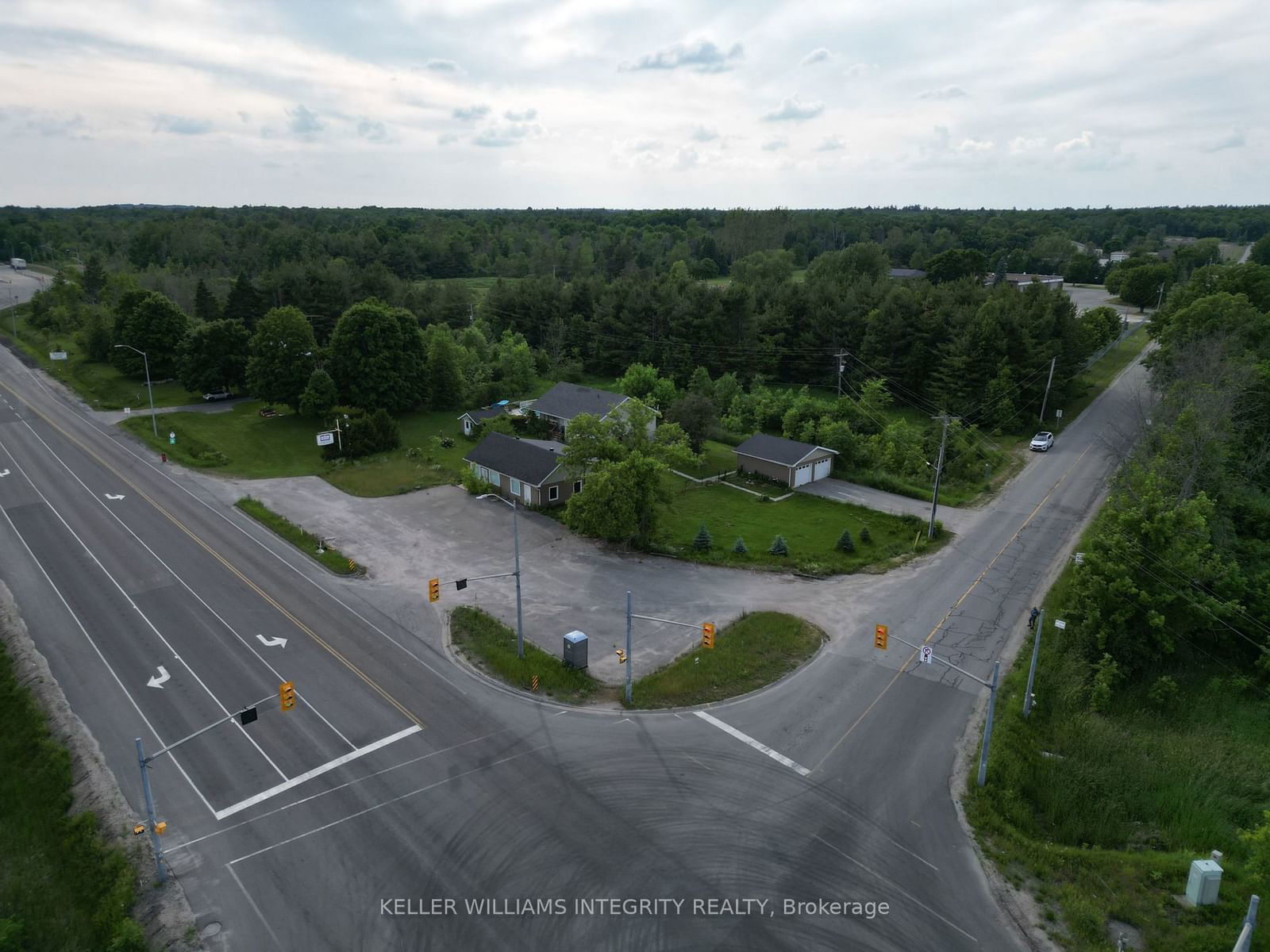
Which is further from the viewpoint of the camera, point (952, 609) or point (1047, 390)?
point (1047, 390)

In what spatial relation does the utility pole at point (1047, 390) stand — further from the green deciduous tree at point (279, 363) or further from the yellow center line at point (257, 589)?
the green deciduous tree at point (279, 363)

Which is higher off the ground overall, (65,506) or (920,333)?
(920,333)

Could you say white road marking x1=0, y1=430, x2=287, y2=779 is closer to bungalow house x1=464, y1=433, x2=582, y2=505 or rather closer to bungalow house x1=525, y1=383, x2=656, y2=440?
bungalow house x1=464, y1=433, x2=582, y2=505

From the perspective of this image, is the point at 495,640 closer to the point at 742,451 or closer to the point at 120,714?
the point at 120,714

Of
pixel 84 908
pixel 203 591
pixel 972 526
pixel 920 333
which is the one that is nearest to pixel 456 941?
pixel 84 908

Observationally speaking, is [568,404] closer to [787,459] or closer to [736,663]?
[787,459]

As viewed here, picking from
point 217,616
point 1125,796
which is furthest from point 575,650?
point 1125,796
